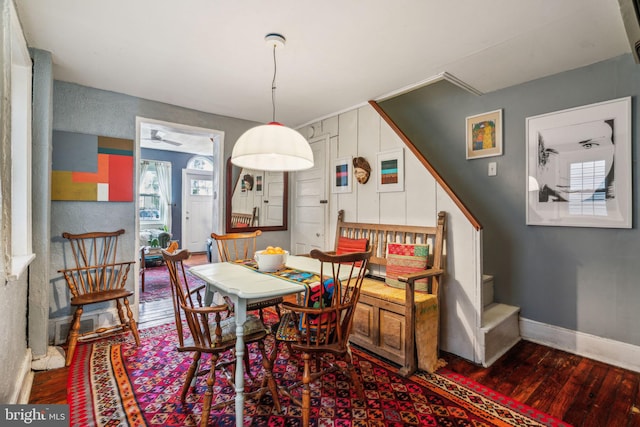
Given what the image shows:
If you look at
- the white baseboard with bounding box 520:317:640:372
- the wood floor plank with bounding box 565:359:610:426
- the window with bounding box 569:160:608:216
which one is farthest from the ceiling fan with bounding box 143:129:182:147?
the wood floor plank with bounding box 565:359:610:426

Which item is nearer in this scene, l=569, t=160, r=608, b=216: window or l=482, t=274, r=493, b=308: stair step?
l=569, t=160, r=608, b=216: window

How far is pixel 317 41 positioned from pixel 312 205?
91.7 inches

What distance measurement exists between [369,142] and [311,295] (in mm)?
2205

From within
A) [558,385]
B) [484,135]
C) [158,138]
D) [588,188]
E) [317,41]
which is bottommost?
[558,385]

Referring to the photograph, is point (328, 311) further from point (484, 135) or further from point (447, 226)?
point (484, 135)

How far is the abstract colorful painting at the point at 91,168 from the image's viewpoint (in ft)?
9.41

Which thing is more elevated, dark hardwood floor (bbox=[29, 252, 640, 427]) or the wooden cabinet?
the wooden cabinet

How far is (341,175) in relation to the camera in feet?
12.4

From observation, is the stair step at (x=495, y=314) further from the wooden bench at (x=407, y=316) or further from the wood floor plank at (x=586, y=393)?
the wood floor plank at (x=586, y=393)

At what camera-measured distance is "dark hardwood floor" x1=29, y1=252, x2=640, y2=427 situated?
6.01 ft

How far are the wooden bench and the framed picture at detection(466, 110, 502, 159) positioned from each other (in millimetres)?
1024

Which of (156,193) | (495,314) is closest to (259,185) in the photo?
(495,314)

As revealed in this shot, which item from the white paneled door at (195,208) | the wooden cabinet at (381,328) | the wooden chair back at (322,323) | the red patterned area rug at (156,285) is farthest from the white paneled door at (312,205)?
the white paneled door at (195,208)

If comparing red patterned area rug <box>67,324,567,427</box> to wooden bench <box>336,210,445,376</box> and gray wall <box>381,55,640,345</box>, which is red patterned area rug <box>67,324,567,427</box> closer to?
wooden bench <box>336,210,445,376</box>
